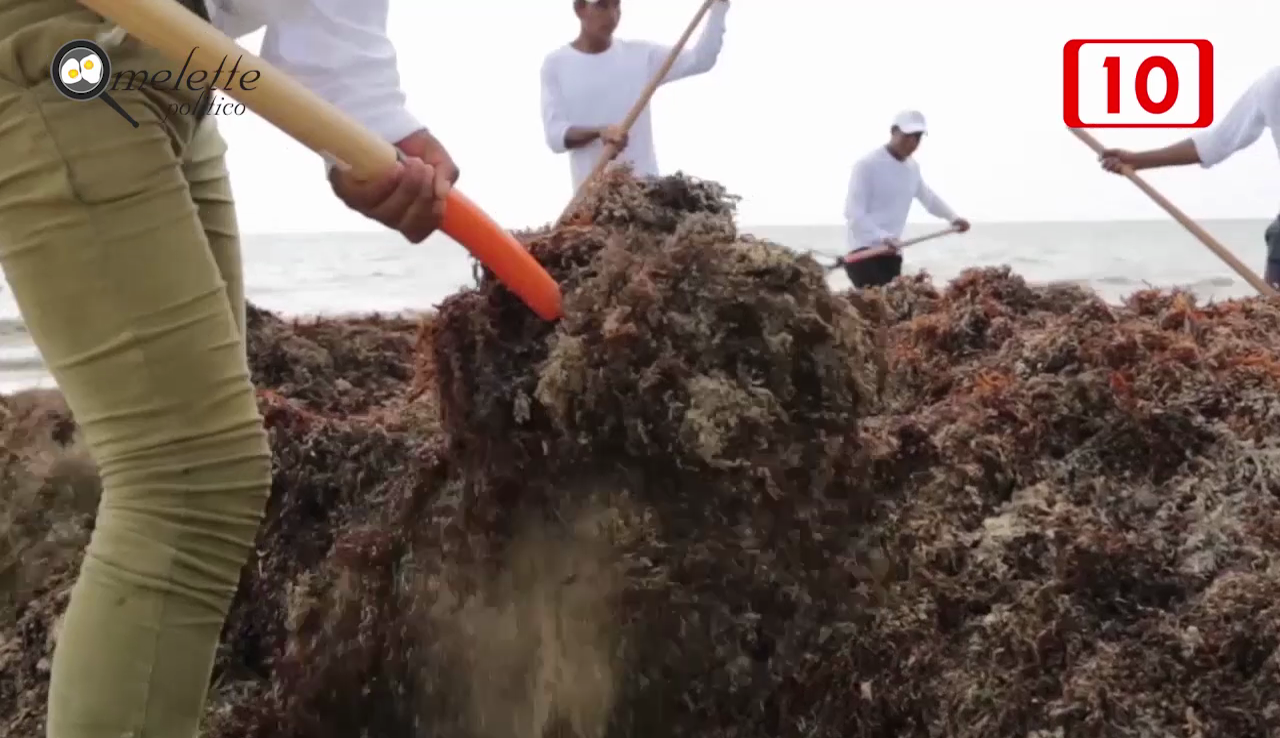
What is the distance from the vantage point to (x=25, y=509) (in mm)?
1595

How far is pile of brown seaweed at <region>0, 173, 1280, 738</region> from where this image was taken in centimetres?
103

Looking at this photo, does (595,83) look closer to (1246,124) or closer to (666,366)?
(1246,124)

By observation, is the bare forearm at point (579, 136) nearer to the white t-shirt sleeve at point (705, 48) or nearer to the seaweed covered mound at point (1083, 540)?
the white t-shirt sleeve at point (705, 48)

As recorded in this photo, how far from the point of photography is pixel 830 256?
3115 millimetres

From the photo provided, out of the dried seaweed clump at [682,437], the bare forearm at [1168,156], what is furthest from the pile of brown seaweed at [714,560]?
the bare forearm at [1168,156]

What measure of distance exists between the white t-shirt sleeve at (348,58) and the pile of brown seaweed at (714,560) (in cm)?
20

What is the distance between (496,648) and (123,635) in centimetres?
41

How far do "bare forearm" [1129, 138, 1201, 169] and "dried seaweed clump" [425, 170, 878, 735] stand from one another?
2.17 metres

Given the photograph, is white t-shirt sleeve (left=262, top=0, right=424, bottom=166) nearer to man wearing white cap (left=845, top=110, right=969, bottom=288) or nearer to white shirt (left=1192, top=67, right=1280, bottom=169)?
white shirt (left=1192, top=67, right=1280, bottom=169)

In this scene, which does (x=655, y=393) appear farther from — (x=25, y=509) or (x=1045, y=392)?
(x=25, y=509)

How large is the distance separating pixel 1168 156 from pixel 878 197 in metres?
1.66

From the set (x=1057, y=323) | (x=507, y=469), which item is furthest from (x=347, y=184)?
(x=1057, y=323)

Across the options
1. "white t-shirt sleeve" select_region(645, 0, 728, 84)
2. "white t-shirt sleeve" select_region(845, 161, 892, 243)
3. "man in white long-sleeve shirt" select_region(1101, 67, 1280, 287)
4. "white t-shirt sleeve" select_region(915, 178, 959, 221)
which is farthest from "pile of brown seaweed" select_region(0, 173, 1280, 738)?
"white t-shirt sleeve" select_region(915, 178, 959, 221)

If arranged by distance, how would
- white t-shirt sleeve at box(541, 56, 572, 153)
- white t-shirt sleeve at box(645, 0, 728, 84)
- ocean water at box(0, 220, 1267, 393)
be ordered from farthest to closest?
1. ocean water at box(0, 220, 1267, 393)
2. white t-shirt sleeve at box(645, 0, 728, 84)
3. white t-shirt sleeve at box(541, 56, 572, 153)
